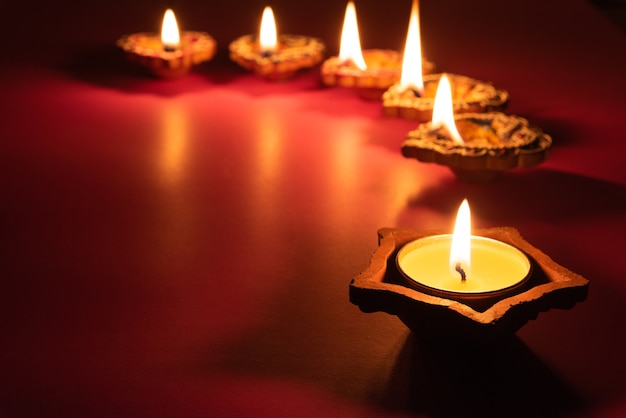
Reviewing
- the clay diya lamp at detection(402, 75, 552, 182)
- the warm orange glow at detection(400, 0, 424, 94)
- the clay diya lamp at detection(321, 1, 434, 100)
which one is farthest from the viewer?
the clay diya lamp at detection(321, 1, 434, 100)

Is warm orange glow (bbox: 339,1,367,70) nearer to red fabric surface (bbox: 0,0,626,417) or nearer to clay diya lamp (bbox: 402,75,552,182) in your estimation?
red fabric surface (bbox: 0,0,626,417)

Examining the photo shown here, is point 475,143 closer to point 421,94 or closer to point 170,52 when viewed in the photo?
point 421,94

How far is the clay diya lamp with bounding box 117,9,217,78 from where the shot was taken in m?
2.10

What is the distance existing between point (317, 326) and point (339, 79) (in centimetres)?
100

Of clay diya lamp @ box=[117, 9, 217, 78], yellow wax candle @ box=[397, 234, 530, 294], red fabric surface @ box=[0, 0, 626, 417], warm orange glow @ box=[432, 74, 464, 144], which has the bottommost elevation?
red fabric surface @ box=[0, 0, 626, 417]

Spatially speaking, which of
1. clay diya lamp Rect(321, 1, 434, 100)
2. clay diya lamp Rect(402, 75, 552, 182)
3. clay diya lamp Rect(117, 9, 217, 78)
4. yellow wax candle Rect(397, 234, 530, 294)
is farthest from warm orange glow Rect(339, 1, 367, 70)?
yellow wax candle Rect(397, 234, 530, 294)

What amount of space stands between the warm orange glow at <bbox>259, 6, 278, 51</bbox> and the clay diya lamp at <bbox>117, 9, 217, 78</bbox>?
13 cm

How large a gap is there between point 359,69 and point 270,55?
27 centimetres

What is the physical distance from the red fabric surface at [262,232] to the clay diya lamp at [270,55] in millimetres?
48

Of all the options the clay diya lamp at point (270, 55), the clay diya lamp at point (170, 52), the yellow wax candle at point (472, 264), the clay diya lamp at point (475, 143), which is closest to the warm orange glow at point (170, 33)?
the clay diya lamp at point (170, 52)

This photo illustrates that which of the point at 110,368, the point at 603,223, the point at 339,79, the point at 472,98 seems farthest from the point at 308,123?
the point at 110,368

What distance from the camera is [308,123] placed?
6.24 feet

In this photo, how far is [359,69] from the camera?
2037mm

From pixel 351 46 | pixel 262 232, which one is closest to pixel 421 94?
pixel 351 46
